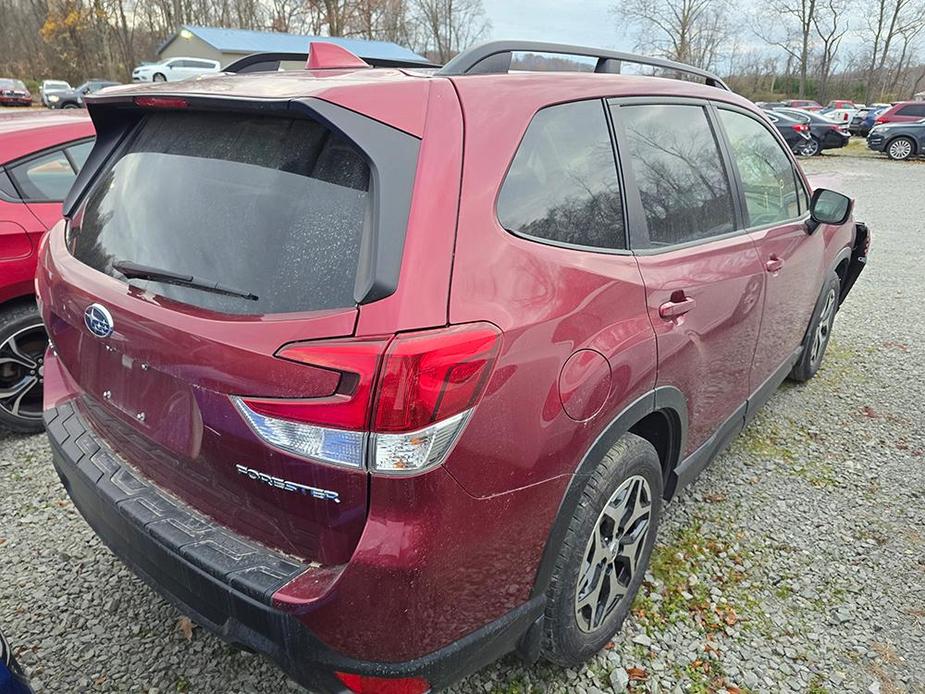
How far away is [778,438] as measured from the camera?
3822mm

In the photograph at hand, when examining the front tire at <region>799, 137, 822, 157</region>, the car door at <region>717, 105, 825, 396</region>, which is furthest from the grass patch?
the front tire at <region>799, 137, 822, 157</region>

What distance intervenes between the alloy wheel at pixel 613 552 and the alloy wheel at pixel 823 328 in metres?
2.65

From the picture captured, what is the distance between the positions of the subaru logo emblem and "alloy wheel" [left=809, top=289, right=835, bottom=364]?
13.3 feet

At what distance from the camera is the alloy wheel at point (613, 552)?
208cm

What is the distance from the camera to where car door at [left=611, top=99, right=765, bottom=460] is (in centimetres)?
215

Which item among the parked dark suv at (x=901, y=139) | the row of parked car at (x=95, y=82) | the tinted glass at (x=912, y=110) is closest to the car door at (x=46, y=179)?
the parked dark suv at (x=901, y=139)

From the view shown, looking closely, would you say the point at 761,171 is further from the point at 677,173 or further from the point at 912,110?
the point at 912,110

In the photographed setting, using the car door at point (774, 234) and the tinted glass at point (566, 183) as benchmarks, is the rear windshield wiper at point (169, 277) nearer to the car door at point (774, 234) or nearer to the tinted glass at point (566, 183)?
the tinted glass at point (566, 183)

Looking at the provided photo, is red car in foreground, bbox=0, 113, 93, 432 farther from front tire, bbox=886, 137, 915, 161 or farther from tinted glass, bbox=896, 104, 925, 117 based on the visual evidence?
tinted glass, bbox=896, 104, 925, 117

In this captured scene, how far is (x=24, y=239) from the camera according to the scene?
343 centimetres

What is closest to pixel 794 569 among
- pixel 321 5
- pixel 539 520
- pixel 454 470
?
pixel 539 520

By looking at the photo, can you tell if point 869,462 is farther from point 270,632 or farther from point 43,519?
point 43,519

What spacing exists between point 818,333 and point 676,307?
2.79m

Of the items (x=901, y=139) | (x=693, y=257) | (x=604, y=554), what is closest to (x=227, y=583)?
(x=604, y=554)
